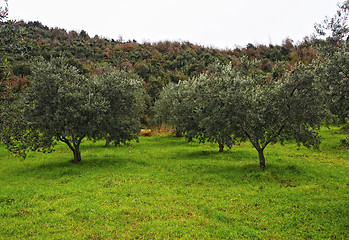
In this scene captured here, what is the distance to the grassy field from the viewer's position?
1135 cm

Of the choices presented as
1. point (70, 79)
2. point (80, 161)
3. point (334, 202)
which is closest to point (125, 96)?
point (70, 79)

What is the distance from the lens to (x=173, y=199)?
49.7ft

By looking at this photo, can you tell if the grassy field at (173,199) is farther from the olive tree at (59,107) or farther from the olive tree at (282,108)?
the olive tree at (59,107)

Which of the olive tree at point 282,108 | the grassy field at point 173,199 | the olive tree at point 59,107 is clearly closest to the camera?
the grassy field at point 173,199

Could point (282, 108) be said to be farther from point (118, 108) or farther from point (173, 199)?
point (118, 108)

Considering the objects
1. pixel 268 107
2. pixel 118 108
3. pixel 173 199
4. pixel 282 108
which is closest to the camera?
pixel 173 199

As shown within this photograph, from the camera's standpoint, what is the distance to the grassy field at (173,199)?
11.4 m

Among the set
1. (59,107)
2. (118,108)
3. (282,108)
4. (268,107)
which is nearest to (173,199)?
(268,107)

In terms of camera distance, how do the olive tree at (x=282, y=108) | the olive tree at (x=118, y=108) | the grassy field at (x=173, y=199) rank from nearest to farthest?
the grassy field at (x=173, y=199) → the olive tree at (x=282, y=108) → the olive tree at (x=118, y=108)

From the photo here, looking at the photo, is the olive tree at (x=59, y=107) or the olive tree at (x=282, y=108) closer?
the olive tree at (x=282, y=108)

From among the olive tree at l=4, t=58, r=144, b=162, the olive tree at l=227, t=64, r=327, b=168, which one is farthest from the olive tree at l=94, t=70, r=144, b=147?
the olive tree at l=227, t=64, r=327, b=168

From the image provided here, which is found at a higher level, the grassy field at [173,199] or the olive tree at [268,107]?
the olive tree at [268,107]

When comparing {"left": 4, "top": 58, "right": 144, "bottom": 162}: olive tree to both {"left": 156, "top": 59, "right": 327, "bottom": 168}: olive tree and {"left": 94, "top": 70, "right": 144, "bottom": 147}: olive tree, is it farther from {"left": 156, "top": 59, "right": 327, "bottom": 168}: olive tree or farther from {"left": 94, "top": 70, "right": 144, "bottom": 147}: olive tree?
{"left": 156, "top": 59, "right": 327, "bottom": 168}: olive tree

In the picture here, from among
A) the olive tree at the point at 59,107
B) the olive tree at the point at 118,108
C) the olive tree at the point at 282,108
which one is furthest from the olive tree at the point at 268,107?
the olive tree at the point at 59,107
